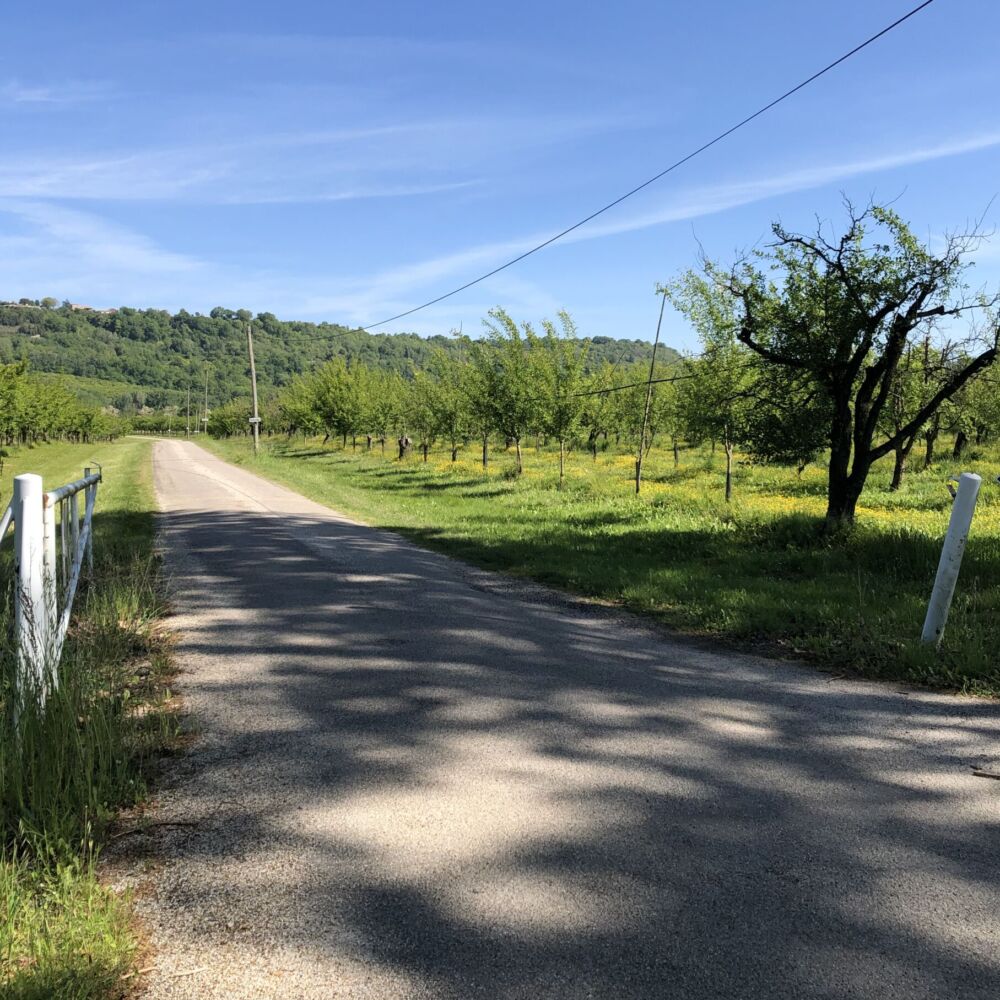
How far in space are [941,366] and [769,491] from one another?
1406cm

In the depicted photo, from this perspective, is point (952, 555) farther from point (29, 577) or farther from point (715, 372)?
point (715, 372)

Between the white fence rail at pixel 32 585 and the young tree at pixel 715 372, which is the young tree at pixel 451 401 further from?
the white fence rail at pixel 32 585

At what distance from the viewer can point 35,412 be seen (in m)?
52.3

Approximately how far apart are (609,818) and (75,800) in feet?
6.67

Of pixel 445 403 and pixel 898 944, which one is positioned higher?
pixel 445 403

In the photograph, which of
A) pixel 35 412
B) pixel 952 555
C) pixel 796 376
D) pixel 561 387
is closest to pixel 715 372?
pixel 561 387

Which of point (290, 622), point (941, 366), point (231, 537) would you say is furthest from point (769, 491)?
point (290, 622)

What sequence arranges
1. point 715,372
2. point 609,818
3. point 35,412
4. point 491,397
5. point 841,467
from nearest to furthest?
point 609,818, point 841,467, point 715,372, point 491,397, point 35,412

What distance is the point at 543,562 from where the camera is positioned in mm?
10375

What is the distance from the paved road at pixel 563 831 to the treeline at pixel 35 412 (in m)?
43.4

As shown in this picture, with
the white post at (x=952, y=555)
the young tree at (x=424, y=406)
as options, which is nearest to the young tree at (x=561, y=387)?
the young tree at (x=424, y=406)

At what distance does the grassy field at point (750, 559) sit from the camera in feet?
19.5

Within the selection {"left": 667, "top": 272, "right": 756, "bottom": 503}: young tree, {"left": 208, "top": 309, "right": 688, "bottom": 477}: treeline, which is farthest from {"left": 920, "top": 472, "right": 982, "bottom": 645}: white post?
{"left": 208, "top": 309, "right": 688, "bottom": 477}: treeline

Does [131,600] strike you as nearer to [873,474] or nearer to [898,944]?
[898,944]
